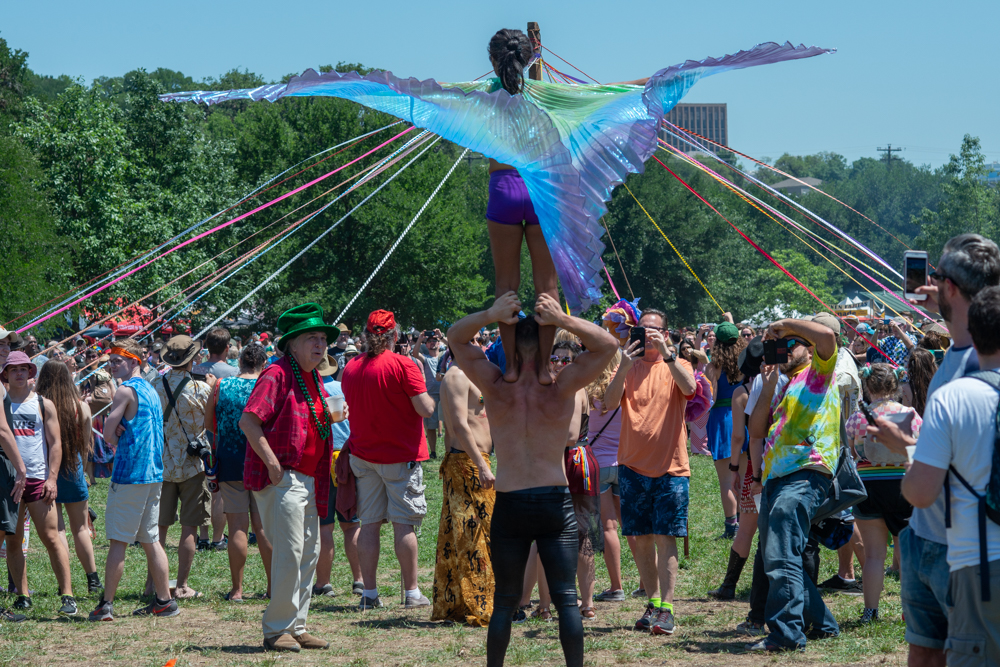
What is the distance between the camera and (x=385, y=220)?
30891 mm

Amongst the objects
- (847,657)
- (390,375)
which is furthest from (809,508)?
(390,375)

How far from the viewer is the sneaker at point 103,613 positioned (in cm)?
603

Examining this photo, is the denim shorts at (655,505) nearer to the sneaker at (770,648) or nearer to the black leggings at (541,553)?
the sneaker at (770,648)

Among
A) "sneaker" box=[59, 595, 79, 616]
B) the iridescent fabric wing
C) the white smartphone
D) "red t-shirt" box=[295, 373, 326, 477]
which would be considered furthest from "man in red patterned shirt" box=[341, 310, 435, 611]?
the white smartphone

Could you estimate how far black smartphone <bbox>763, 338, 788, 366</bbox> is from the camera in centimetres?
516

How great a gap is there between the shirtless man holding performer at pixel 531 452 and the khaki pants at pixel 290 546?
1.60 m

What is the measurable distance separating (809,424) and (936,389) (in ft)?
6.76

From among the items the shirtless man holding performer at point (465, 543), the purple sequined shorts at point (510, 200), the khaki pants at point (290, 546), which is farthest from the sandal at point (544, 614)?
the purple sequined shorts at point (510, 200)

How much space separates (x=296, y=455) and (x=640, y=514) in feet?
7.07

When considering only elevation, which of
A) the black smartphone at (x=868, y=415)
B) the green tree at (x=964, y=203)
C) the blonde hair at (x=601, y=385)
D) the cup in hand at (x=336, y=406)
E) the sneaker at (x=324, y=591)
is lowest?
the sneaker at (x=324, y=591)

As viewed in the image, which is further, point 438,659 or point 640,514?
point 640,514

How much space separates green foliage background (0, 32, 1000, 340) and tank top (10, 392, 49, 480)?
128cm

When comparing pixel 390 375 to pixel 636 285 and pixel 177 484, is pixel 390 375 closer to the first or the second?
pixel 177 484

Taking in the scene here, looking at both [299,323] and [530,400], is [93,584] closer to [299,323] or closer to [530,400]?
[299,323]
